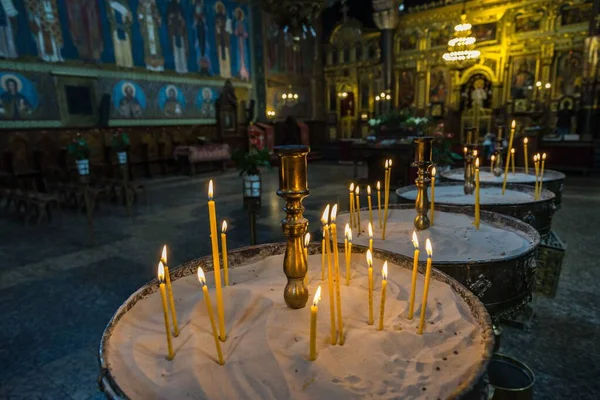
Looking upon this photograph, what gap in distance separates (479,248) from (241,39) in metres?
17.5

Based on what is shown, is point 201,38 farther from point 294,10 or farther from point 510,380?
point 510,380

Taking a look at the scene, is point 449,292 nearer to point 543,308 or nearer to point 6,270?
point 543,308

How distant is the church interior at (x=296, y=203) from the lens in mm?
1188

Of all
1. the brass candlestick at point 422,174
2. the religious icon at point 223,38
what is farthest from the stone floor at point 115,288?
the religious icon at point 223,38

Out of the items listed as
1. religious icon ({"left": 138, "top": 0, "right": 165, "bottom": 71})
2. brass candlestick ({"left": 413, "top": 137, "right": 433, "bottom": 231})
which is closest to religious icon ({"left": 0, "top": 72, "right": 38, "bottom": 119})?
religious icon ({"left": 138, "top": 0, "right": 165, "bottom": 71})

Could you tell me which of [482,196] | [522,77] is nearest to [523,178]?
[482,196]

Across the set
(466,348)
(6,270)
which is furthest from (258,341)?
(6,270)

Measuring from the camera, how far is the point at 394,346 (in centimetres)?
117

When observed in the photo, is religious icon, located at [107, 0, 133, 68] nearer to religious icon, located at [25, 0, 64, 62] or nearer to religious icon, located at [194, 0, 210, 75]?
religious icon, located at [25, 0, 64, 62]

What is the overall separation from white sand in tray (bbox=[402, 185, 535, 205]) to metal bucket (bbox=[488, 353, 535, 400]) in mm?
1302

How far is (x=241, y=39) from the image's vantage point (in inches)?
689

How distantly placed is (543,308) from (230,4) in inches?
680

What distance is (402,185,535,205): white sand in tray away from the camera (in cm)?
318

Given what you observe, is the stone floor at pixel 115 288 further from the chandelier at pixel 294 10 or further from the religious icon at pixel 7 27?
the chandelier at pixel 294 10
